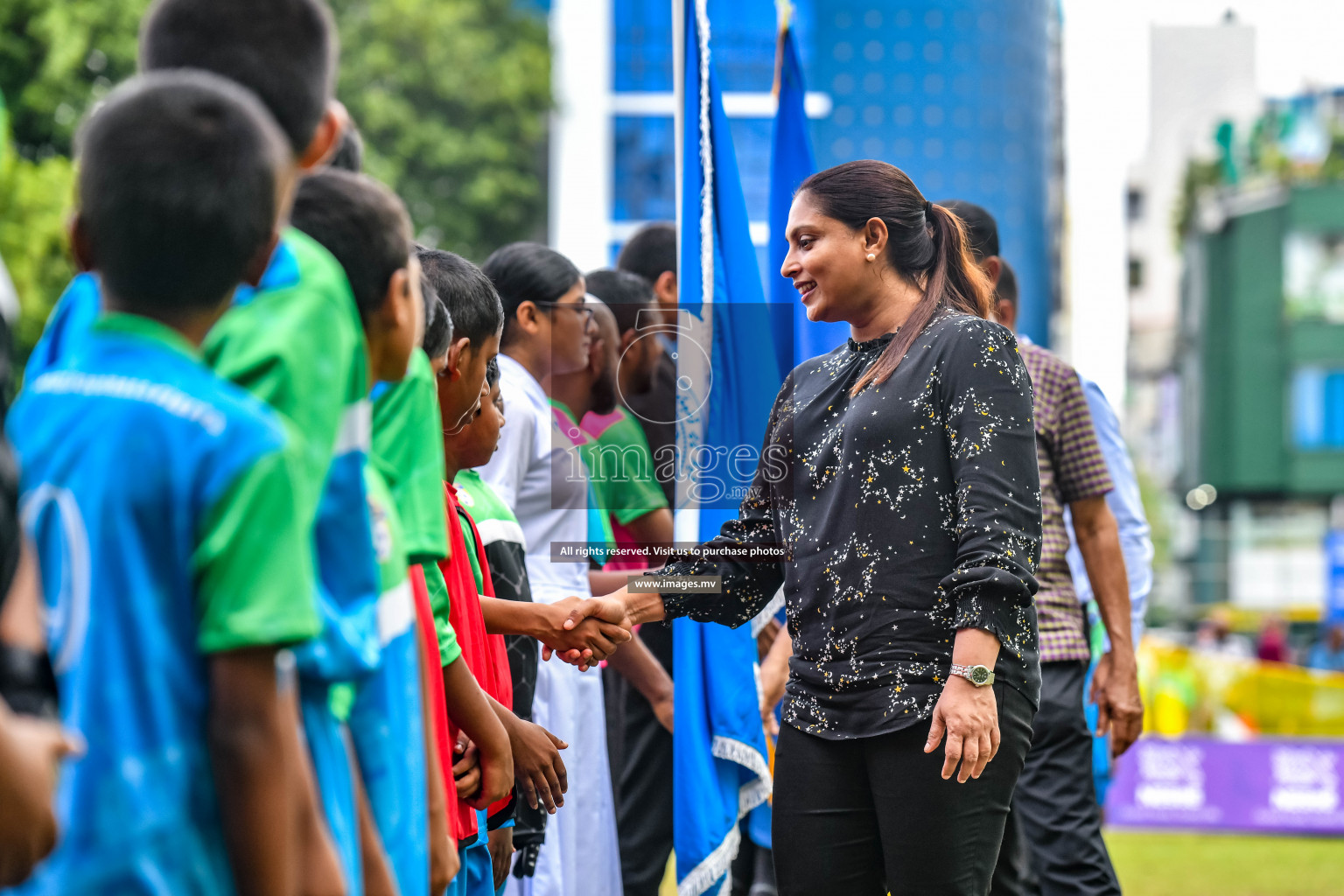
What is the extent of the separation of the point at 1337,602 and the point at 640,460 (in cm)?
1968

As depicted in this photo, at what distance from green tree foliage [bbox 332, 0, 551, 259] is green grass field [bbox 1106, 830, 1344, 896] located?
14.0 m

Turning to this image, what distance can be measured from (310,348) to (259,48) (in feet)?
1.32

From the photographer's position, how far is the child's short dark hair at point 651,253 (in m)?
5.21

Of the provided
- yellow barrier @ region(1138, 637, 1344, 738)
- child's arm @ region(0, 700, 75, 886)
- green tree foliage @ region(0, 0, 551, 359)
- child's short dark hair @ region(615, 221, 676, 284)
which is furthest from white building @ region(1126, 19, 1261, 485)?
child's arm @ region(0, 700, 75, 886)

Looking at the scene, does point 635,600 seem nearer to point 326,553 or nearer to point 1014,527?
point 1014,527

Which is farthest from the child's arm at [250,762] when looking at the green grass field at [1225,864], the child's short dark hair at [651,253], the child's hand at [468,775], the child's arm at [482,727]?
the green grass field at [1225,864]

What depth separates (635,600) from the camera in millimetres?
3213

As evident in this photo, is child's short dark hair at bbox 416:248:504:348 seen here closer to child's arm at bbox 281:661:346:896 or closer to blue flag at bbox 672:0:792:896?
blue flag at bbox 672:0:792:896

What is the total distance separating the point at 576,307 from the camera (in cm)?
394

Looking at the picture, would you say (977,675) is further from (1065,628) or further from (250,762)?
(1065,628)

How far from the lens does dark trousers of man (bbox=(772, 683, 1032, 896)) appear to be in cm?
262

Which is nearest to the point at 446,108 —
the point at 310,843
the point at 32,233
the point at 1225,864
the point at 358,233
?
the point at 32,233

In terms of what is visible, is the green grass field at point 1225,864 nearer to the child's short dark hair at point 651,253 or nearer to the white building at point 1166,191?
the child's short dark hair at point 651,253

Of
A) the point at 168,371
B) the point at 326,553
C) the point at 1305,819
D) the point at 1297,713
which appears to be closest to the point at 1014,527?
the point at 326,553
